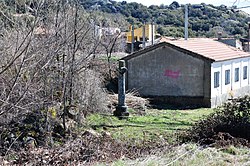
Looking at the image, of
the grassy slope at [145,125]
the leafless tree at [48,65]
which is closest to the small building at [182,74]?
the grassy slope at [145,125]

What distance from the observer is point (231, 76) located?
28.5m

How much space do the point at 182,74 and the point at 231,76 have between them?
458cm

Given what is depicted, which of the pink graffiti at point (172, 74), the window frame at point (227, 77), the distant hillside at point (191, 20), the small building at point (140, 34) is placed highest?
the distant hillside at point (191, 20)

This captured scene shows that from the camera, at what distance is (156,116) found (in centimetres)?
2008

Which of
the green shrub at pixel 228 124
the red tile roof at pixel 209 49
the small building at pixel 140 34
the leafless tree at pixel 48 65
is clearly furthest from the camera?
the small building at pixel 140 34

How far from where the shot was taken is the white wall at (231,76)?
25656mm

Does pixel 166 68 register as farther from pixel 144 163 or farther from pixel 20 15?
pixel 144 163

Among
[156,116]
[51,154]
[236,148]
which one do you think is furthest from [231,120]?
[156,116]

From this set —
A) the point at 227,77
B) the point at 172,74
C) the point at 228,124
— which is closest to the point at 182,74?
the point at 172,74

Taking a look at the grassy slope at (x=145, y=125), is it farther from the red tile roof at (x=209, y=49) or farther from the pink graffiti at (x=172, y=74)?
the red tile roof at (x=209, y=49)

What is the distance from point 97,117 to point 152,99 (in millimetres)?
9359

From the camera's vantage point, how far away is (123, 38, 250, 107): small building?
25.2 m

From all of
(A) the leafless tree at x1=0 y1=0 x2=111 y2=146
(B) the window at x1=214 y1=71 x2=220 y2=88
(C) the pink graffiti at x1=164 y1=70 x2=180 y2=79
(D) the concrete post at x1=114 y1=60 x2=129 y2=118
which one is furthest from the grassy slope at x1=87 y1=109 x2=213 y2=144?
(B) the window at x1=214 y1=71 x2=220 y2=88

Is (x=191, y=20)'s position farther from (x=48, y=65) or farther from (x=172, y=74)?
(x=48, y=65)
